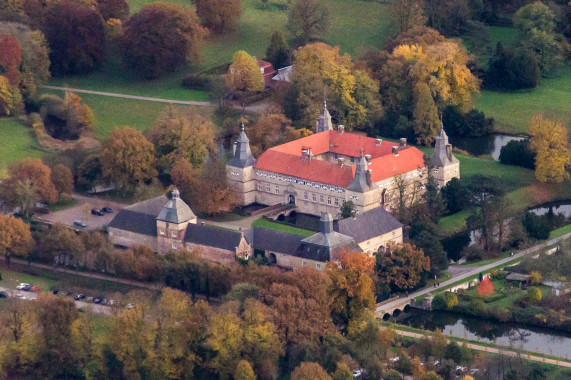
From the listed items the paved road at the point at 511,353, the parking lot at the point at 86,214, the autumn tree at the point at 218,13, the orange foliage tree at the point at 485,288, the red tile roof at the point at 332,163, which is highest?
the autumn tree at the point at 218,13

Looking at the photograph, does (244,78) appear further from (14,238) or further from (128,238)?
(14,238)

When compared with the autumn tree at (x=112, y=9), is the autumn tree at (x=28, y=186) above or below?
below

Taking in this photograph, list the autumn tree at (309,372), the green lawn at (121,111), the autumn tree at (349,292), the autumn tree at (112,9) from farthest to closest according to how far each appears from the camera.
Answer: the autumn tree at (112,9) < the green lawn at (121,111) < the autumn tree at (349,292) < the autumn tree at (309,372)

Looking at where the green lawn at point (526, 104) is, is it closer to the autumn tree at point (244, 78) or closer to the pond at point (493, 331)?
the autumn tree at point (244, 78)

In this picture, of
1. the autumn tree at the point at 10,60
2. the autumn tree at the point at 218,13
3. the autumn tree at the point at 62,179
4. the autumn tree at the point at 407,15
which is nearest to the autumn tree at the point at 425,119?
the autumn tree at the point at 407,15

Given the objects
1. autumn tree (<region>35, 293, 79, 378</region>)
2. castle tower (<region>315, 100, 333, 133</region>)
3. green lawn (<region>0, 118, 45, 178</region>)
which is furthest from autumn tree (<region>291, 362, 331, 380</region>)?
green lawn (<region>0, 118, 45, 178</region>)

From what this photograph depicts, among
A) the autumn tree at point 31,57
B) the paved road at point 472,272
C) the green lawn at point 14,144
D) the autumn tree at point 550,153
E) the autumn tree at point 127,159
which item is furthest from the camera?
the autumn tree at point 31,57

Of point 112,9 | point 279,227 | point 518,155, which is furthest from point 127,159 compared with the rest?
point 112,9
